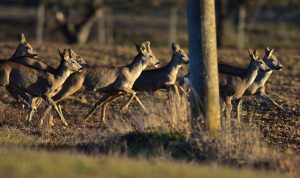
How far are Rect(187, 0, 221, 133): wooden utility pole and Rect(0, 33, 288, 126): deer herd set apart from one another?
3.34m

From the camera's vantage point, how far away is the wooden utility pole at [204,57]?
14.1m

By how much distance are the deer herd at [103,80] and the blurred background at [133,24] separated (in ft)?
59.6

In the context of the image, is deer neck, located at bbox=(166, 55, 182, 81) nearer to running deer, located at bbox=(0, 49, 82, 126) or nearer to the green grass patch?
running deer, located at bbox=(0, 49, 82, 126)

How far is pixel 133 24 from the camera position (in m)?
51.1

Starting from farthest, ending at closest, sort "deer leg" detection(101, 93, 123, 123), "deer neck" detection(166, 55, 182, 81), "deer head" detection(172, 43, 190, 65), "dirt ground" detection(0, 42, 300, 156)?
"deer head" detection(172, 43, 190, 65)
"deer neck" detection(166, 55, 182, 81)
"deer leg" detection(101, 93, 123, 123)
"dirt ground" detection(0, 42, 300, 156)

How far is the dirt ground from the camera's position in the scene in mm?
14977

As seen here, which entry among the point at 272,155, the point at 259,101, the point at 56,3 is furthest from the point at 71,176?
the point at 56,3

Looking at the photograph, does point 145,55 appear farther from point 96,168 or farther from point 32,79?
point 96,168

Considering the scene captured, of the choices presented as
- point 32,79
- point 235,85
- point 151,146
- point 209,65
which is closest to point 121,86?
point 32,79

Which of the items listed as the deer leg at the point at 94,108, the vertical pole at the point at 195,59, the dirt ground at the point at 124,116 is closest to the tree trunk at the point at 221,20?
the dirt ground at the point at 124,116

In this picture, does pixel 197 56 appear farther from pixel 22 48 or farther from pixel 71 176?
pixel 22 48

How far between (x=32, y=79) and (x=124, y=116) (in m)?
2.31

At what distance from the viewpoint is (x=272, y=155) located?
514 inches

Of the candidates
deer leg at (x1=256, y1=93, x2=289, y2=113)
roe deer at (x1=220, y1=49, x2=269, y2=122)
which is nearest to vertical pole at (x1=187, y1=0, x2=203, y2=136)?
roe deer at (x1=220, y1=49, x2=269, y2=122)
